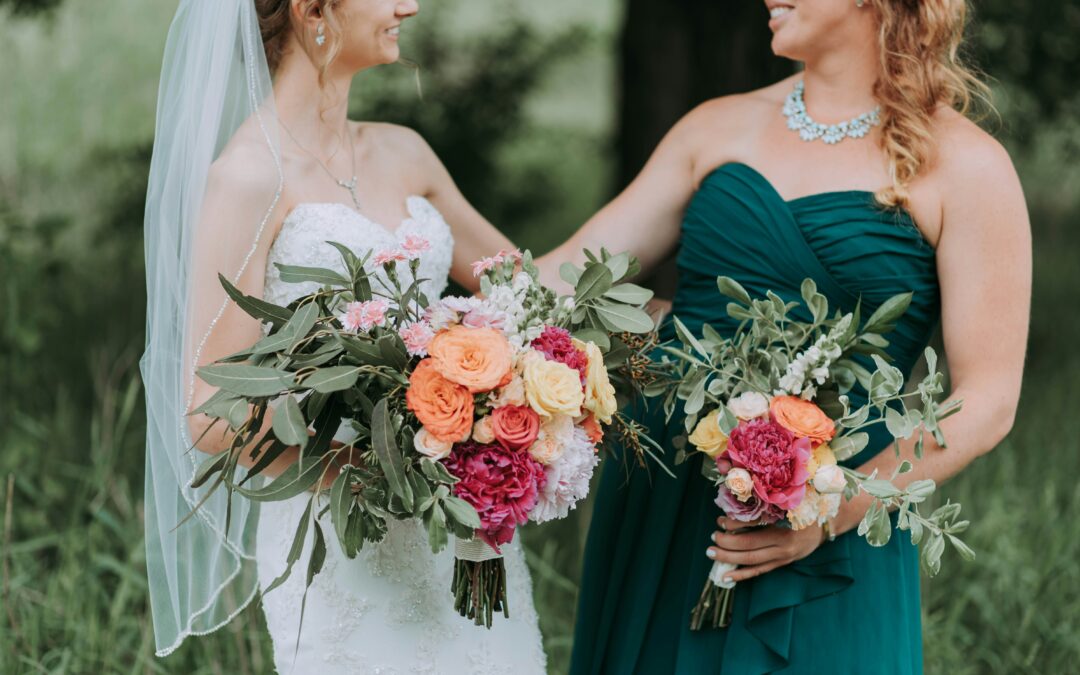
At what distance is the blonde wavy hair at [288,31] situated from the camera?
2.65 metres

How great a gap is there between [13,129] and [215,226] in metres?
4.76

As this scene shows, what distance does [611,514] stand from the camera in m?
3.03

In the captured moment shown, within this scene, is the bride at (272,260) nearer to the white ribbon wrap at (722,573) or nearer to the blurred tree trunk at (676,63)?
the white ribbon wrap at (722,573)

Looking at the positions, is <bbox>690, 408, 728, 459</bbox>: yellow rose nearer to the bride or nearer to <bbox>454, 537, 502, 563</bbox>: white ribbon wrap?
<bbox>454, 537, 502, 563</bbox>: white ribbon wrap

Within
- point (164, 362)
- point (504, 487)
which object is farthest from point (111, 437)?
point (504, 487)

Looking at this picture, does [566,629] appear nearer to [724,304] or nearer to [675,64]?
[724,304]

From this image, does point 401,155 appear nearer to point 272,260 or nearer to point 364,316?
point 272,260

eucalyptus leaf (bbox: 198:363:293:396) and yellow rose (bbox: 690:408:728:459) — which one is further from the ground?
eucalyptus leaf (bbox: 198:363:293:396)

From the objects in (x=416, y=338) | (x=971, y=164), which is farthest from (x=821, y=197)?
(x=416, y=338)

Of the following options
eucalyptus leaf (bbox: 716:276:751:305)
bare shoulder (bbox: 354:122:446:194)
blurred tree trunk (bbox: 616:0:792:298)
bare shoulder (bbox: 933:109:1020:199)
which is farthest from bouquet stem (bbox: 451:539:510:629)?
blurred tree trunk (bbox: 616:0:792:298)

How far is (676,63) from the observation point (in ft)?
18.1

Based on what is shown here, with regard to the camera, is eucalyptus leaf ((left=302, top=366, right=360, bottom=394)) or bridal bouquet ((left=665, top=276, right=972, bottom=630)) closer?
eucalyptus leaf ((left=302, top=366, right=360, bottom=394))

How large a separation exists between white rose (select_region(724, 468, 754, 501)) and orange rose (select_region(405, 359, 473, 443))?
569 mm

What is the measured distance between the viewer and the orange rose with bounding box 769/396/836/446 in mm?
2344
